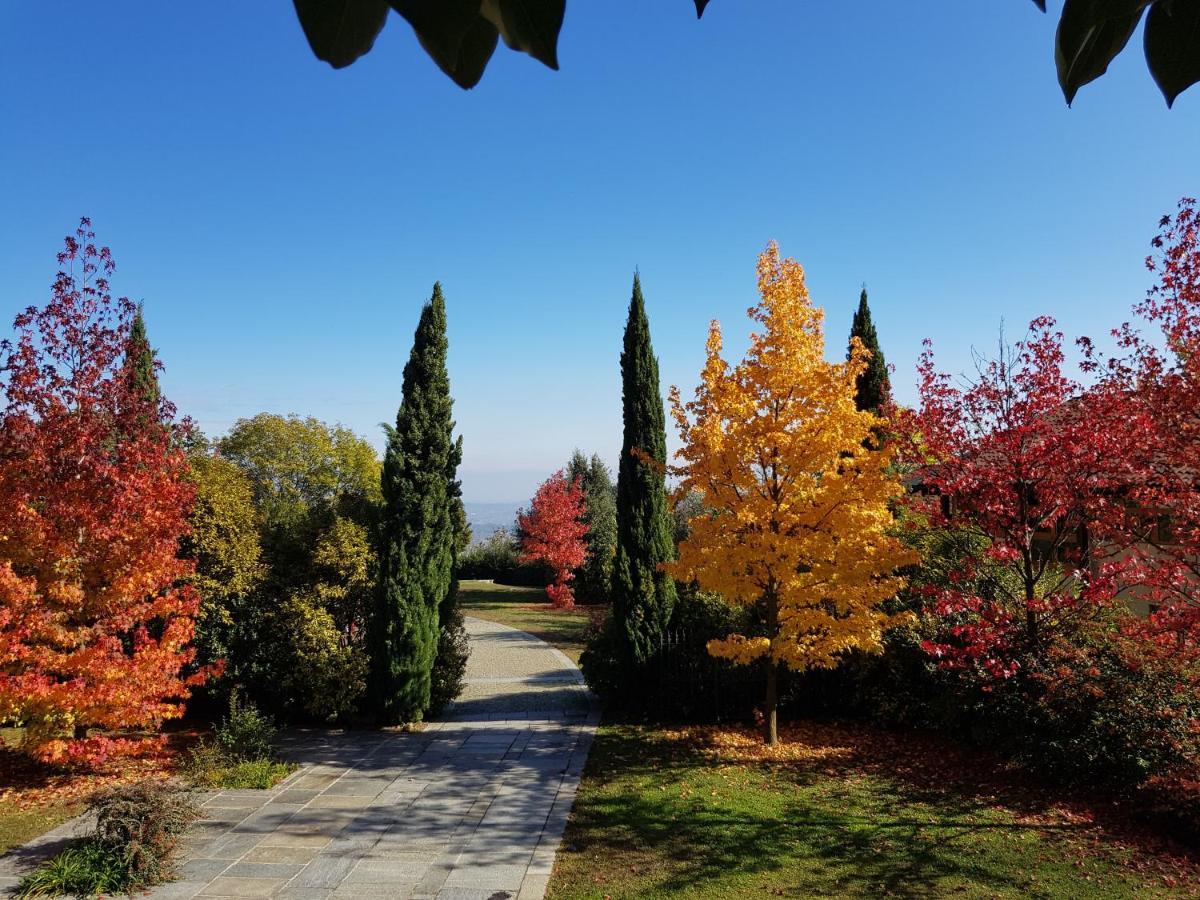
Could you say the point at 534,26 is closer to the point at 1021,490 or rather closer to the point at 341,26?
the point at 341,26

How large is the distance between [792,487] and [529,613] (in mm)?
17468

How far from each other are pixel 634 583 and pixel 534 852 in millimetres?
5660

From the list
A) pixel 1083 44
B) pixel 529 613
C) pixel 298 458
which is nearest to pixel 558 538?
pixel 529 613

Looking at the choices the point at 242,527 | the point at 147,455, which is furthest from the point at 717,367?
the point at 242,527

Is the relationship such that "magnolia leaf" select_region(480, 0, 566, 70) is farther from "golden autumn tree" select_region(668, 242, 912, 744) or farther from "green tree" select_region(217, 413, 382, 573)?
"green tree" select_region(217, 413, 382, 573)

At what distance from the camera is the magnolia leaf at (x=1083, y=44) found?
733 millimetres

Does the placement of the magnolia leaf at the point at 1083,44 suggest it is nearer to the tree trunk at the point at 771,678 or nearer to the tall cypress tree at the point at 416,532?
the tree trunk at the point at 771,678

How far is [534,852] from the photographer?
675 cm

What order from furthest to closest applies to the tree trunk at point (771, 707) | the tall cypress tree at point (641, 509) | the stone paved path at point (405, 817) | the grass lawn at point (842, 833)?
the tall cypress tree at point (641, 509) → the tree trunk at point (771, 707) → the stone paved path at point (405, 817) → the grass lawn at point (842, 833)

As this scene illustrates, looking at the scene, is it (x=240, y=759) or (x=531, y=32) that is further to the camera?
(x=240, y=759)

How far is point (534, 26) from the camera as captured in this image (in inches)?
24.2

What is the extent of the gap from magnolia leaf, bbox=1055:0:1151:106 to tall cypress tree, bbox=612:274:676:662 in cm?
1097

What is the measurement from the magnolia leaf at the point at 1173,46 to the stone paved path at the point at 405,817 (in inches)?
260

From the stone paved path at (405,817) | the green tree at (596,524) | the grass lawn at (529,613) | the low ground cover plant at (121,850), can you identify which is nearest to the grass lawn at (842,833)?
the stone paved path at (405,817)
